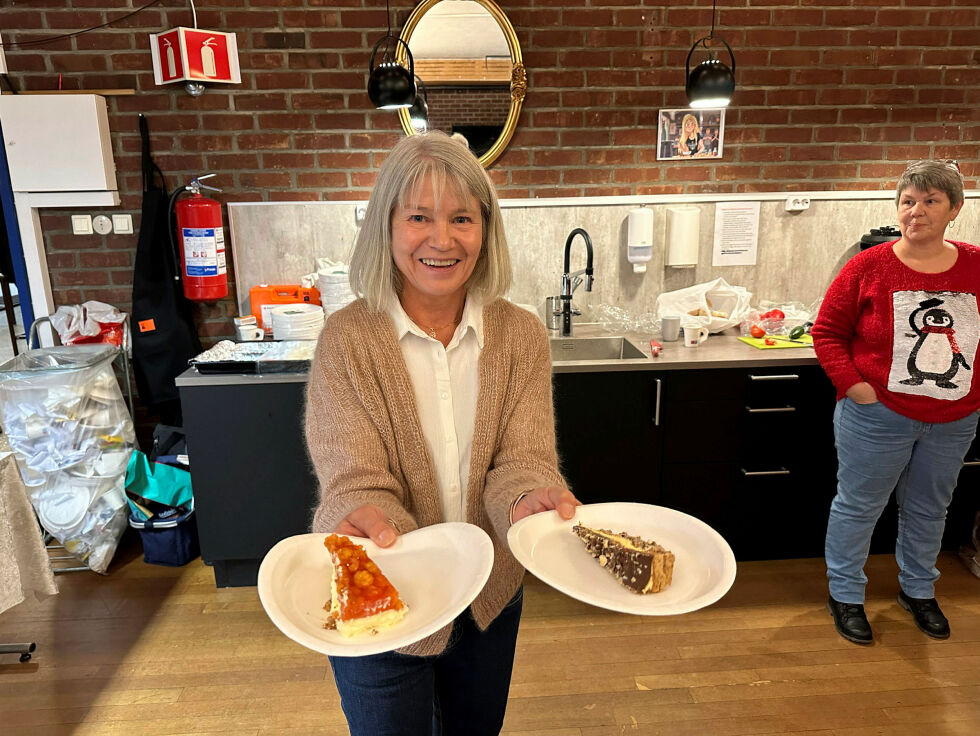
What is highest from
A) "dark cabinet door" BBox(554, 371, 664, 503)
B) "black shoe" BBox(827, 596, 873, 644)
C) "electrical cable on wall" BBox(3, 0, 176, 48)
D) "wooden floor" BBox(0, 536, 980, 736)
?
"electrical cable on wall" BBox(3, 0, 176, 48)

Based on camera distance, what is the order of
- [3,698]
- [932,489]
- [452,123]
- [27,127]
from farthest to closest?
1. [452,123]
2. [27,127]
3. [932,489]
4. [3,698]

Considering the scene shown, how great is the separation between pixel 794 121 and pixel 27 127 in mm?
3263

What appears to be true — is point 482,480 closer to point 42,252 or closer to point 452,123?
point 452,123

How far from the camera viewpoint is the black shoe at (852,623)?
93.7 inches

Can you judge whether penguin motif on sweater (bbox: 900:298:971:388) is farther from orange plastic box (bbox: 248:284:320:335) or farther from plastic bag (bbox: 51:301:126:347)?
plastic bag (bbox: 51:301:126:347)

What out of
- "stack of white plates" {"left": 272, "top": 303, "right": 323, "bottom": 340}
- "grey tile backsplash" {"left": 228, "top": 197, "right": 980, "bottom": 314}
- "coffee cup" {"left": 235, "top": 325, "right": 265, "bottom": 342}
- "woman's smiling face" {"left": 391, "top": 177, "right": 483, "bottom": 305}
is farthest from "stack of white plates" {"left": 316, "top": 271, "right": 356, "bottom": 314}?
"woman's smiling face" {"left": 391, "top": 177, "right": 483, "bottom": 305}

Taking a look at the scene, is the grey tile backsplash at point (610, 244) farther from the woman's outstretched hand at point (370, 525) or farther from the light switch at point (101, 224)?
the woman's outstretched hand at point (370, 525)

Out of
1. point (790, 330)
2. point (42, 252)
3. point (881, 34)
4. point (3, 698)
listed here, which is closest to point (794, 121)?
point (881, 34)

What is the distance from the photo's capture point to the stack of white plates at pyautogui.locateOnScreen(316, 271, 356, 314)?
9.69 feet

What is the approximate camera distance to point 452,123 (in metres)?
3.08

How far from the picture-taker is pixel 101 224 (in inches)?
120

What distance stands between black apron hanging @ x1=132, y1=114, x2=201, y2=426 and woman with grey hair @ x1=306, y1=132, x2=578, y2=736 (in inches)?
79.1

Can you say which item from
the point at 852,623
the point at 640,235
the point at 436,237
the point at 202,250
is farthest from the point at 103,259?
the point at 852,623

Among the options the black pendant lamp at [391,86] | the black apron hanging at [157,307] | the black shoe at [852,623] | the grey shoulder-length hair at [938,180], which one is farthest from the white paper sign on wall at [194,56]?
the black shoe at [852,623]
